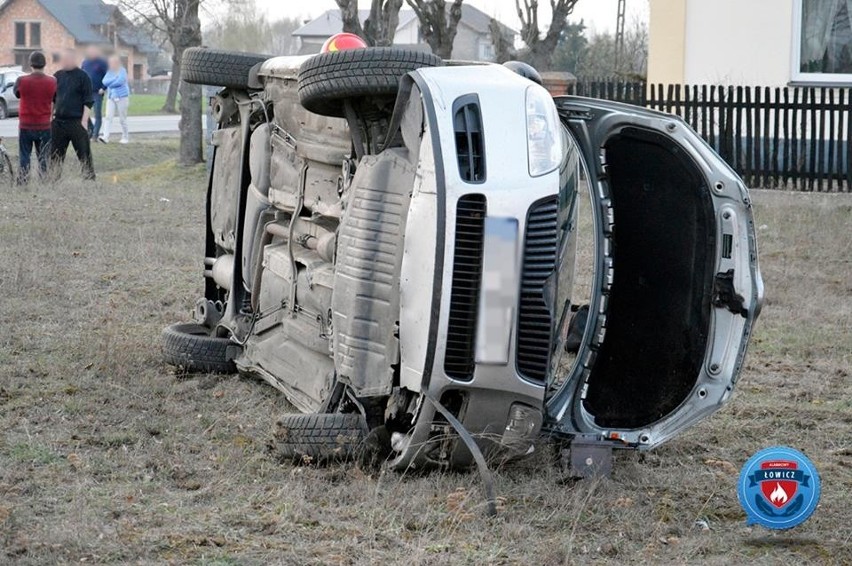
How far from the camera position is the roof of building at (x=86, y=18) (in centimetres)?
2007

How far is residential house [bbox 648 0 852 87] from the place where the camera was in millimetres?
16141

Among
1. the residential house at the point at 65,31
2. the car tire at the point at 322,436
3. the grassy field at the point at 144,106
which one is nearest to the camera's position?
the car tire at the point at 322,436

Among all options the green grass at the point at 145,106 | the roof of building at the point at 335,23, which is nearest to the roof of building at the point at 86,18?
the green grass at the point at 145,106

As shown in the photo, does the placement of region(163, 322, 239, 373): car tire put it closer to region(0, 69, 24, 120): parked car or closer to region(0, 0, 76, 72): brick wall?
region(0, 0, 76, 72): brick wall

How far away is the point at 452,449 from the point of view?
14.5 ft

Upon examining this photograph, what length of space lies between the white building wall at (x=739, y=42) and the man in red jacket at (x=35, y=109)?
830 centimetres

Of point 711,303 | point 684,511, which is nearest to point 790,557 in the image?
point 684,511

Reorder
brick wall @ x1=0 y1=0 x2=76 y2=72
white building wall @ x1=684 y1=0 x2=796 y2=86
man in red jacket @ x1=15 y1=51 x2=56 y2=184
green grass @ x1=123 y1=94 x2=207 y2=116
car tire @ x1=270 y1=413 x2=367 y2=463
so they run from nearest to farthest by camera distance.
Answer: car tire @ x1=270 y1=413 x2=367 y2=463 → man in red jacket @ x1=15 y1=51 x2=56 y2=184 → white building wall @ x1=684 y1=0 x2=796 y2=86 → brick wall @ x1=0 y1=0 x2=76 y2=72 → green grass @ x1=123 y1=94 x2=207 y2=116

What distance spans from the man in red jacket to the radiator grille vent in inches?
488

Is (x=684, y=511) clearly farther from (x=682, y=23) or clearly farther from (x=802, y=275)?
(x=682, y=23)

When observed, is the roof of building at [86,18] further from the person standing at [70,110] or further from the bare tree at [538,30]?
the bare tree at [538,30]

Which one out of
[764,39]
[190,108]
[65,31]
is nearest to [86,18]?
[65,31]

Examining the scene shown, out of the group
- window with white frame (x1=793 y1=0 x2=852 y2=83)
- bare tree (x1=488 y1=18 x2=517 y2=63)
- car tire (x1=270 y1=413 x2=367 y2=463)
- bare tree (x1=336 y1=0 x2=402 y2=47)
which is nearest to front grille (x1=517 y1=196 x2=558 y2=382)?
car tire (x1=270 y1=413 x2=367 y2=463)

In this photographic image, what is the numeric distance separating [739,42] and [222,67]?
11.2 metres
